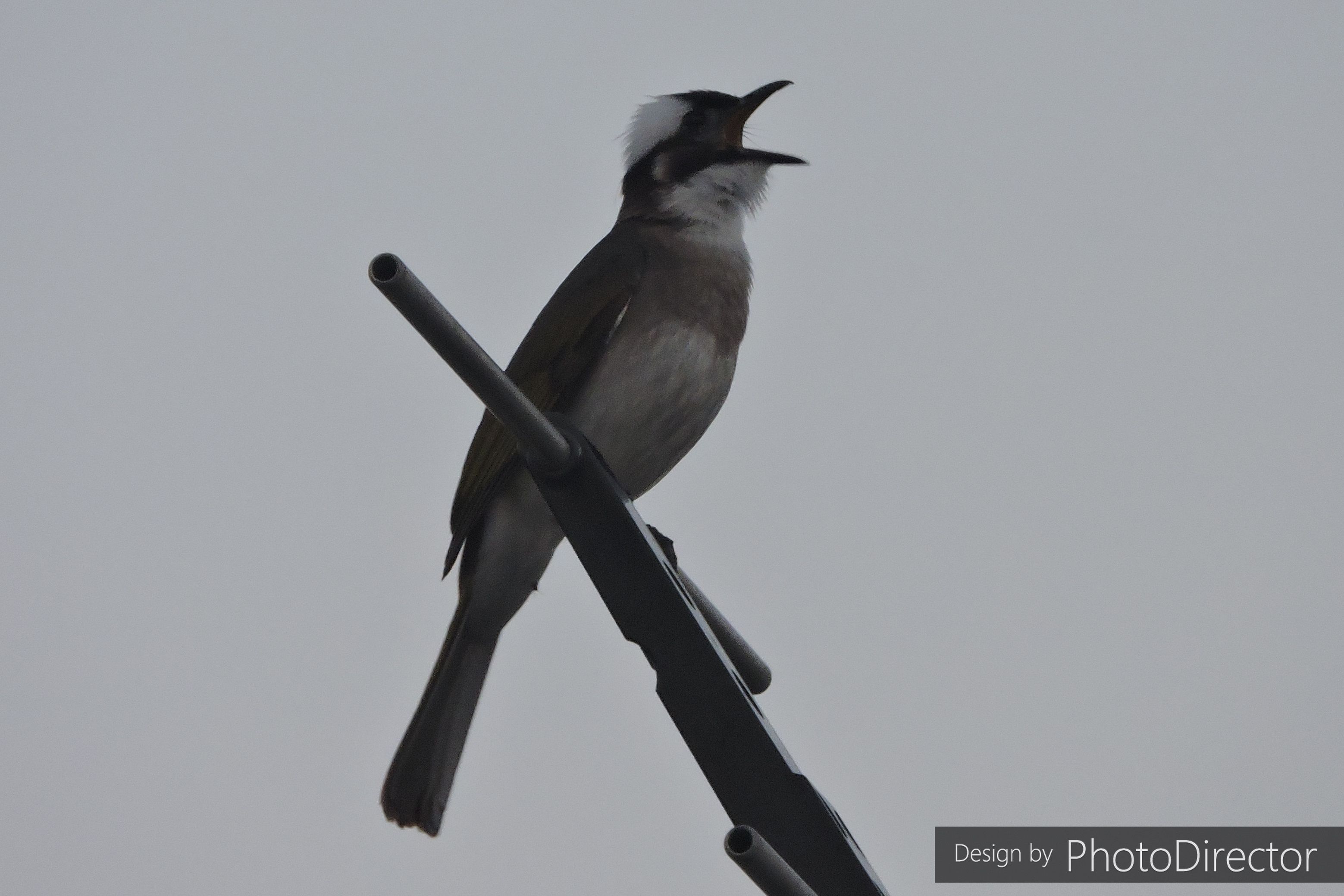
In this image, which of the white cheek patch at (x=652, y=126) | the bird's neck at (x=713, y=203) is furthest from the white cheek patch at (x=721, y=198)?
the white cheek patch at (x=652, y=126)

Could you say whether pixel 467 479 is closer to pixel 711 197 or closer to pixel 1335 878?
pixel 711 197

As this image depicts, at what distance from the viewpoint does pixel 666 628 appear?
216 cm

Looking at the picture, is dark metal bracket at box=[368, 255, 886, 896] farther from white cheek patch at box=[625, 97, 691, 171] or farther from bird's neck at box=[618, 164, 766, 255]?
white cheek patch at box=[625, 97, 691, 171]

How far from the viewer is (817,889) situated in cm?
201

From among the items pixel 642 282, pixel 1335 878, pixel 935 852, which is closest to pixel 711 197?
pixel 642 282

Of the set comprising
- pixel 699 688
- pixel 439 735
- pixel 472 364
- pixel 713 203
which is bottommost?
pixel 699 688

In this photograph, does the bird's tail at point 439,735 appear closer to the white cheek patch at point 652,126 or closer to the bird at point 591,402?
the bird at point 591,402

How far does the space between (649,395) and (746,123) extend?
1.41 m

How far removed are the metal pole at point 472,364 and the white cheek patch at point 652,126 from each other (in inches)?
118

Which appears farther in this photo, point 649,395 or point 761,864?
point 649,395

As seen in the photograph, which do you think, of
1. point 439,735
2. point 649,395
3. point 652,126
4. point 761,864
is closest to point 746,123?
point 652,126

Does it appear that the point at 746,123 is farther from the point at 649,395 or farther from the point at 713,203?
the point at 649,395

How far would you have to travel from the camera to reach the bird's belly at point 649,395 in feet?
13.5

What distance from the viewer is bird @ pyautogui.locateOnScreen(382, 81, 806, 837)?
13.5 ft
